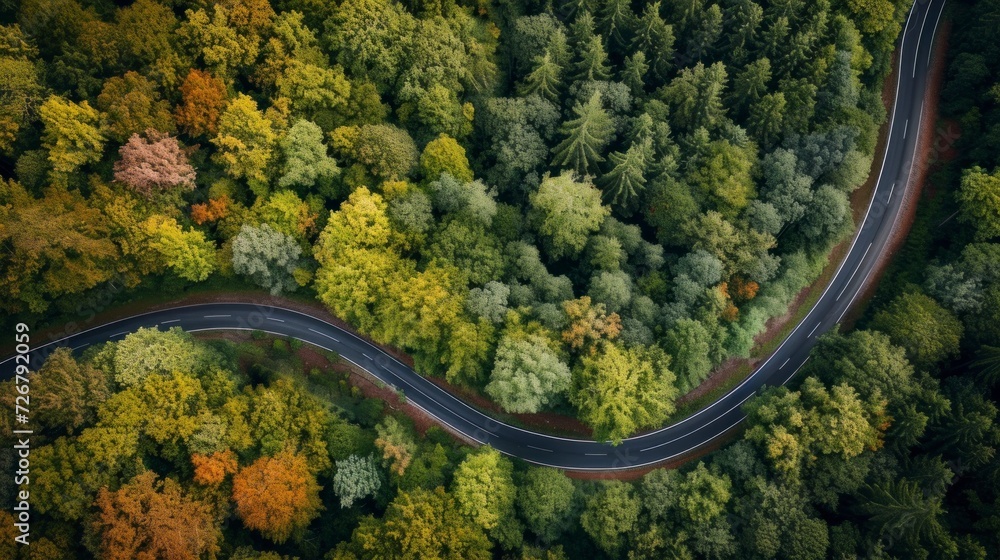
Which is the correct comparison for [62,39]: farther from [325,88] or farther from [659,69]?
[659,69]

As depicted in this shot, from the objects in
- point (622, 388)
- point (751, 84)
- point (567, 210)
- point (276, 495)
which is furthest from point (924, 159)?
point (276, 495)

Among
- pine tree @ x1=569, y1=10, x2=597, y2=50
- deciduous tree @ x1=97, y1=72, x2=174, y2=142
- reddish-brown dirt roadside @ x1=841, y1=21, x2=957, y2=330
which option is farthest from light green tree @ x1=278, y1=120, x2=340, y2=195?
reddish-brown dirt roadside @ x1=841, y1=21, x2=957, y2=330

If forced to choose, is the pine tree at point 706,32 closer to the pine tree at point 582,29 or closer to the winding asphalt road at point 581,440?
the pine tree at point 582,29

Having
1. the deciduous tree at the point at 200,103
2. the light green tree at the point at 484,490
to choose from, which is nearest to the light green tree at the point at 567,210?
the light green tree at the point at 484,490

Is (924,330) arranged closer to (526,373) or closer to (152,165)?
(526,373)

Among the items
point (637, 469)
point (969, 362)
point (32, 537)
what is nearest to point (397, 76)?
point (637, 469)

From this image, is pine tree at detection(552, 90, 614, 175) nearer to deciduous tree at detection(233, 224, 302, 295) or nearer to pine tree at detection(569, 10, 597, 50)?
pine tree at detection(569, 10, 597, 50)

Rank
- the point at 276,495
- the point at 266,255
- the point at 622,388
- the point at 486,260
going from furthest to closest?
the point at 486,260
the point at 266,255
the point at 622,388
the point at 276,495
